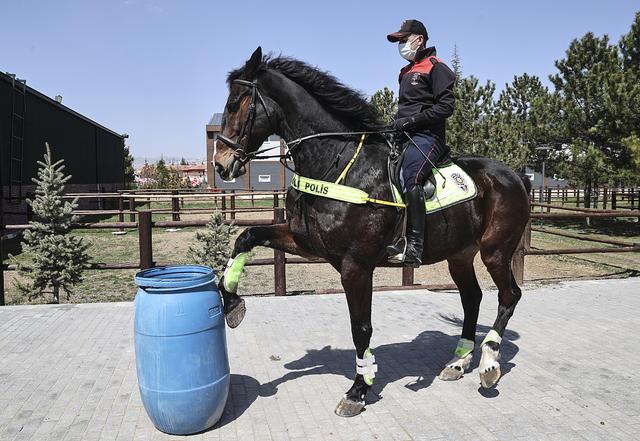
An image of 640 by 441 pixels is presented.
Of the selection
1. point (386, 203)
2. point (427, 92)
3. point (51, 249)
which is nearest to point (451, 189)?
point (386, 203)

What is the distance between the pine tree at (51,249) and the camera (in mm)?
7379

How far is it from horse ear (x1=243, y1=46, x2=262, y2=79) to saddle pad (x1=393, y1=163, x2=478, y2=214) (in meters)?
1.66

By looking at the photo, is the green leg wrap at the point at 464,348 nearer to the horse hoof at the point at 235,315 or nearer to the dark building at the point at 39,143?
the horse hoof at the point at 235,315

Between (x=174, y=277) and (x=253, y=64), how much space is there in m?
1.73

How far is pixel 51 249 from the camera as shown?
7.37 m

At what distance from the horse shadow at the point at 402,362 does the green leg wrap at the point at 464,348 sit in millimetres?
208

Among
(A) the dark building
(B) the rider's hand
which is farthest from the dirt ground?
(B) the rider's hand

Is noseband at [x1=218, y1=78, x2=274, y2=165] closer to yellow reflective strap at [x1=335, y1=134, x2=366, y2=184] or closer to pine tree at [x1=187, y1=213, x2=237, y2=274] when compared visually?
yellow reflective strap at [x1=335, y1=134, x2=366, y2=184]

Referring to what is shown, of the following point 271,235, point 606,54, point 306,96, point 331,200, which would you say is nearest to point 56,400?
point 271,235

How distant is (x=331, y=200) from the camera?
3.93 metres

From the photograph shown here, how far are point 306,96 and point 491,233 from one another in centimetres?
207

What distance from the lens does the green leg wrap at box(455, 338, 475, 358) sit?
487 cm

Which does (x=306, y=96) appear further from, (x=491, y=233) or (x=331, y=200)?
(x=491, y=233)

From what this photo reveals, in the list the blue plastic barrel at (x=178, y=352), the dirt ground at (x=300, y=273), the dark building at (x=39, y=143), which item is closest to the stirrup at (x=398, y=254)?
the blue plastic barrel at (x=178, y=352)
